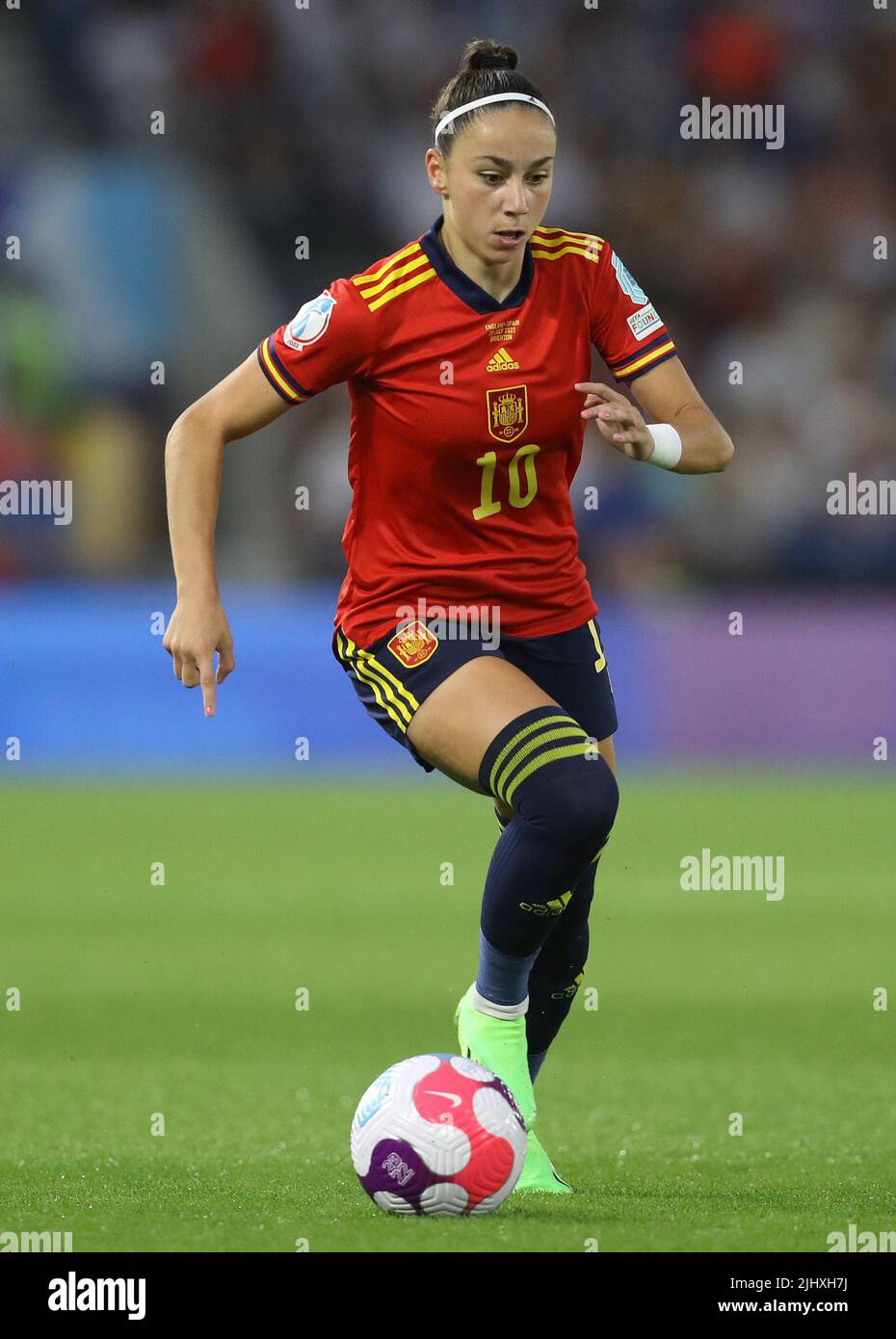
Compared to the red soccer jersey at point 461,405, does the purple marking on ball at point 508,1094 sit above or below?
below

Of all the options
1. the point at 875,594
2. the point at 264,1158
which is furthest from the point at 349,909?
the point at 875,594

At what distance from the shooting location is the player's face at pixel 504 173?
4926 millimetres

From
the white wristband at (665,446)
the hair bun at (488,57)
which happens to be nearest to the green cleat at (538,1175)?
the white wristband at (665,446)

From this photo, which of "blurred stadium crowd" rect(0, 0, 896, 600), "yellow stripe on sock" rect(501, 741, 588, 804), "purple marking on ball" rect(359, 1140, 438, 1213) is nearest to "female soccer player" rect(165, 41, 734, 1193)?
"yellow stripe on sock" rect(501, 741, 588, 804)

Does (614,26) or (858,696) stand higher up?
(614,26)

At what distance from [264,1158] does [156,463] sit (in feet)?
37.5

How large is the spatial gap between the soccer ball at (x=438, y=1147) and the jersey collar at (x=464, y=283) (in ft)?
5.84

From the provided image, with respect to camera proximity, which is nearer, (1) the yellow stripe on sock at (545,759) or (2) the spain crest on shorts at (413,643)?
(1) the yellow stripe on sock at (545,759)

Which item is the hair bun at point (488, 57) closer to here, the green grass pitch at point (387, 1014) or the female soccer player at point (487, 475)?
the female soccer player at point (487, 475)

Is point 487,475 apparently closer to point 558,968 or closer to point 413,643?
point 413,643

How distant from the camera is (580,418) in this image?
5.14 m

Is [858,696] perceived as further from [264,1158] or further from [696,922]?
Answer: [264,1158]

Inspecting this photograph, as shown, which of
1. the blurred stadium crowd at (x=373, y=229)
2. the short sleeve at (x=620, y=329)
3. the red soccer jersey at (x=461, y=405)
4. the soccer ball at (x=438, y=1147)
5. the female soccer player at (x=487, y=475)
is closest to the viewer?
the soccer ball at (x=438, y=1147)

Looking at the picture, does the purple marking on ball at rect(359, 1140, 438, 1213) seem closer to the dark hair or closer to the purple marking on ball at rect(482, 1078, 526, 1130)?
the purple marking on ball at rect(482, 1078, 526, 1130)
